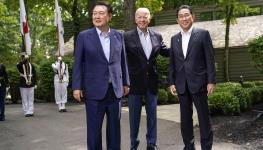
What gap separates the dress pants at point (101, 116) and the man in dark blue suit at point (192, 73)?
1.25m

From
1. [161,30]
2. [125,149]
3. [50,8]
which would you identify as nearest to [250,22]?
[161,30]

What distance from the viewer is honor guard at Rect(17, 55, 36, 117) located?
15219 mm

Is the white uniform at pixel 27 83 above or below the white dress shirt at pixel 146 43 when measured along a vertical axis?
below

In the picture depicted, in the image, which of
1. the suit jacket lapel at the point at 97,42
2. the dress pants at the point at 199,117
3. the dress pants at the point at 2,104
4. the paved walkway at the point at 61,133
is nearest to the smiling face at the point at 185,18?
the dress pants at the point at 199,117

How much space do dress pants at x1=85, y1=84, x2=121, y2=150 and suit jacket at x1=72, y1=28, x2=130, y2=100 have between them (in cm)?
8

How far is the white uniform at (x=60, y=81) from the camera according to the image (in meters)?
16.8

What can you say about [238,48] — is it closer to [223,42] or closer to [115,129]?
[223,42]

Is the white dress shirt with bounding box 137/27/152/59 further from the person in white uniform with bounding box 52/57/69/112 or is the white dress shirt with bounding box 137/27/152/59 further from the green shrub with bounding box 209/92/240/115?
the person in white uniform with bounding box 52/57/69/112

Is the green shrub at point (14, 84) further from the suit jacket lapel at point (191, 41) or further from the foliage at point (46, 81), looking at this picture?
the suit jacket lapel at point (191, 41)

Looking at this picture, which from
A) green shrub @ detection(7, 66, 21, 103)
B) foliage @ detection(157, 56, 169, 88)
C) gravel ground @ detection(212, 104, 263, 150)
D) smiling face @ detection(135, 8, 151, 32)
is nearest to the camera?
smiling face @ detection(135, 8, 151, 32)

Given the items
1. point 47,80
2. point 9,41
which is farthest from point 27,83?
point 9,41

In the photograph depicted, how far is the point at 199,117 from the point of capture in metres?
7.14

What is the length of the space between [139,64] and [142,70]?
0.10 meters

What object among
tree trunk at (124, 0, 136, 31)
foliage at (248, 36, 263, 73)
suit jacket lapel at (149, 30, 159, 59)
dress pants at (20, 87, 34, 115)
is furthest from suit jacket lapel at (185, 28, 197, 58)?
tree trunk at (124, 0, 136, 31)
